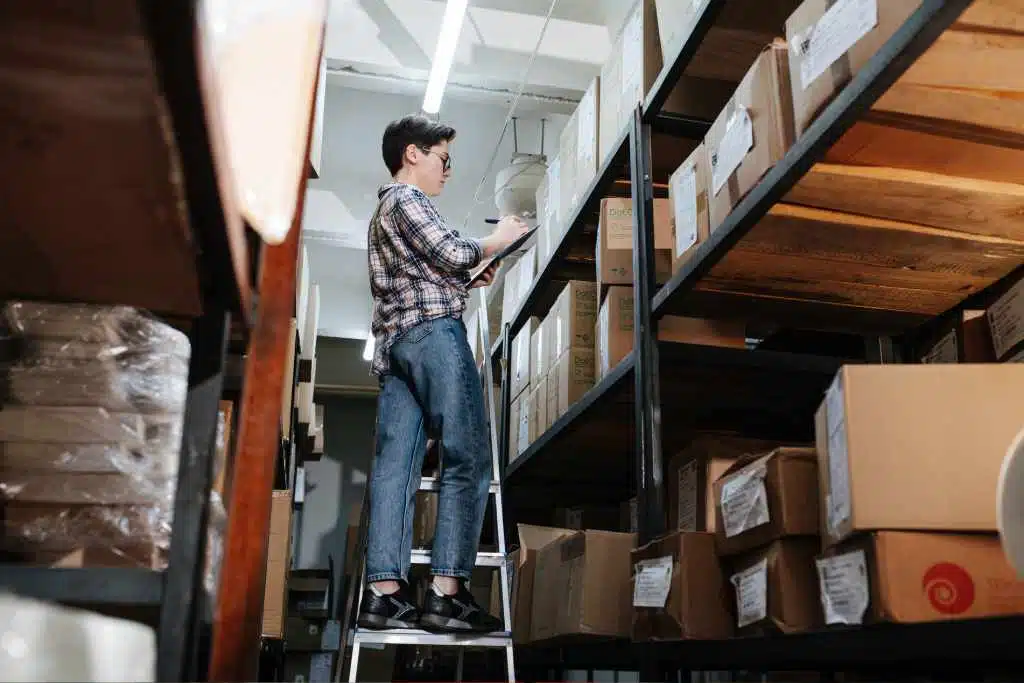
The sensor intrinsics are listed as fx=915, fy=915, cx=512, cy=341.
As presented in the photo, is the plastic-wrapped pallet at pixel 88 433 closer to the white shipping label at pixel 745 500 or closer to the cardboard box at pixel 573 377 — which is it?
the white shipping label at pixel 745 500

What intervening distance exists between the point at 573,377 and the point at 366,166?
3.17m

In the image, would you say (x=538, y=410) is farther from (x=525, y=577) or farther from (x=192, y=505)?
(x=192, y=505)

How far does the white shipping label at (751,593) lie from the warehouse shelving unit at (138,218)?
0.87 meters

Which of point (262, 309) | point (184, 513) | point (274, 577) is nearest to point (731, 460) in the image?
point (262, 309)

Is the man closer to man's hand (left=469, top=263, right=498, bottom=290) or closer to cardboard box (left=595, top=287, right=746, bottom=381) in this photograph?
man's hand (left=469, top=263, right=498, bottom=290)

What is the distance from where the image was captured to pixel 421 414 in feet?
8.27

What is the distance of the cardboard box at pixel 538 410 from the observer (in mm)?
2982

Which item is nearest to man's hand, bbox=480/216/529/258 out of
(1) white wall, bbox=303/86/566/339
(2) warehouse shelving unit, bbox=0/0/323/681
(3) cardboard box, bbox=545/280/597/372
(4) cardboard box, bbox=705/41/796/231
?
(3) cardboard box, bbox=545/280/597/372

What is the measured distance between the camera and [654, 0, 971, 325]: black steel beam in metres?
1.17

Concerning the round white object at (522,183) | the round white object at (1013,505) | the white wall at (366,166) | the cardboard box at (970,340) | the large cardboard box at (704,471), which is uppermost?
the white wall at (366,166)

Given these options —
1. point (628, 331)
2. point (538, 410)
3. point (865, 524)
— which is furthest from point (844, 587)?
point (538, 410)

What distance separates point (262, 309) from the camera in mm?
1091

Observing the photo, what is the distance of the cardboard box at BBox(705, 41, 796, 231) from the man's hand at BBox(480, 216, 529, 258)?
0.99 m

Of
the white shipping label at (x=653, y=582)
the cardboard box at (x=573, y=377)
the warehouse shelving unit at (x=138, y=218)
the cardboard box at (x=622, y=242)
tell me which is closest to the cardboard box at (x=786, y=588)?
the white shipping label at (x=653, y=582)
